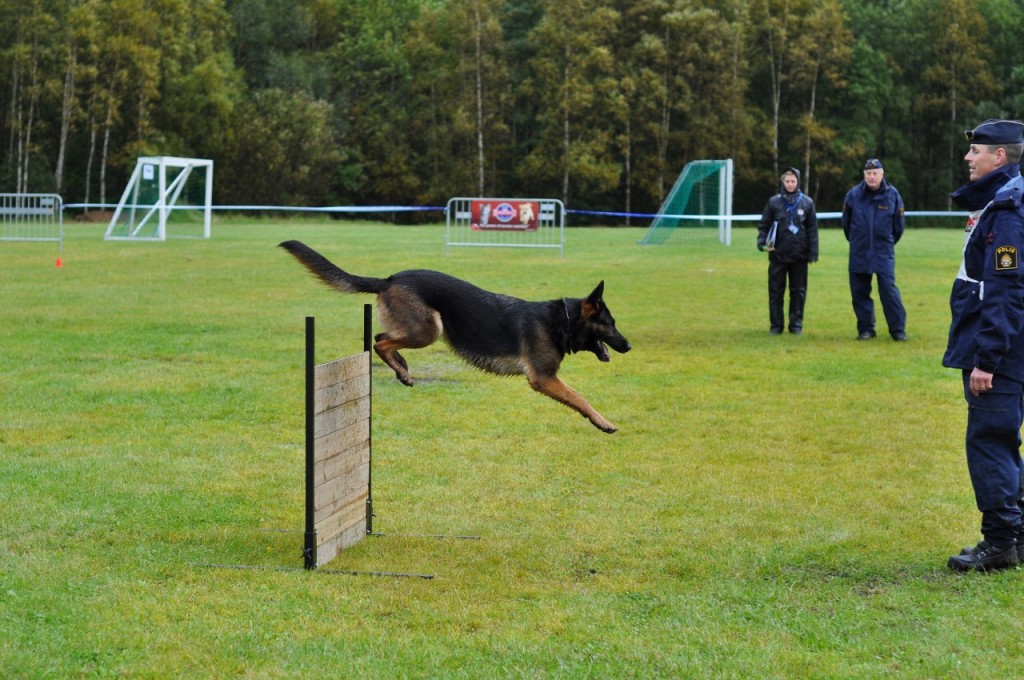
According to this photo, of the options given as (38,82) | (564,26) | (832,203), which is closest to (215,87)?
(38,82)

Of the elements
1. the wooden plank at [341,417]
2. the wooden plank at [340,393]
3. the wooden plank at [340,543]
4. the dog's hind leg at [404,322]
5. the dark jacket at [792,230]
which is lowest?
the wooden plank at [340,543]

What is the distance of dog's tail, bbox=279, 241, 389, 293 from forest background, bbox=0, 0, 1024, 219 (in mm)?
47527

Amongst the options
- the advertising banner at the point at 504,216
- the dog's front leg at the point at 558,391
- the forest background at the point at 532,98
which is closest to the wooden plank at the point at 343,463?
the dog's front leg at the point at 558,391

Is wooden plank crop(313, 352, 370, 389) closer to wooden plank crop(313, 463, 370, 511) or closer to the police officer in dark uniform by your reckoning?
wooden plank crop(313, 463, 370, 511)

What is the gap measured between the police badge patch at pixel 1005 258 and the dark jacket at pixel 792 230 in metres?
8.39

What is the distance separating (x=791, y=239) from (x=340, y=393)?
29.1 feet

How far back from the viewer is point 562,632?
14.8ft

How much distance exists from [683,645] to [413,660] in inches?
39.9

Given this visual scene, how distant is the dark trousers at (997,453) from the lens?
5.07 metres

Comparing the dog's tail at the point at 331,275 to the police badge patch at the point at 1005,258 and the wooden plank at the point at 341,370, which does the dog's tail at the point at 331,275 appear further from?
the police badge patch at the point at 1005,258

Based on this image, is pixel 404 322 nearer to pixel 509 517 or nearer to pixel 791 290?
pixel 509 517

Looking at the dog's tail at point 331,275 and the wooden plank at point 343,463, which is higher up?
the dog's tail at point 331,275

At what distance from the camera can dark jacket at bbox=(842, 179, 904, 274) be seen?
1283 cm

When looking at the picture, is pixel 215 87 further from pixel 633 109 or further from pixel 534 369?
pixel 534 369
